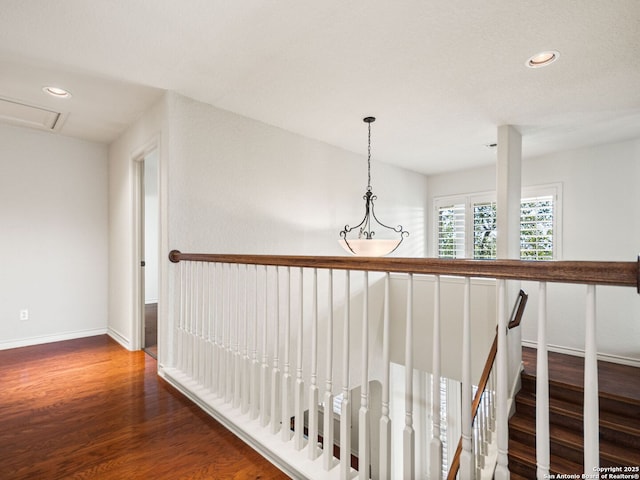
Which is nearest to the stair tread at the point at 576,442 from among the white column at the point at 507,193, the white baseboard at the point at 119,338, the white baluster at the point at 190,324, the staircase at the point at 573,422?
the staircase at the point at 573,422

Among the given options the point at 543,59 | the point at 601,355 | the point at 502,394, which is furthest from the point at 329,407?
the point at 601,355

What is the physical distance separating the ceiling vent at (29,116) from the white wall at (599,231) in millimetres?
5686

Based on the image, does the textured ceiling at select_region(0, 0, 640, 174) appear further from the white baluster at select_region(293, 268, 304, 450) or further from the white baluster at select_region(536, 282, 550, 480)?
the white baluster at select_region(536, 282, 550, 480)

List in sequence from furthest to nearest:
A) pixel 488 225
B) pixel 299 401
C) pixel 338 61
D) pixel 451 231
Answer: pixel 451 231 < pixel 488 225 < pixel 338 61 < pixel 299 401

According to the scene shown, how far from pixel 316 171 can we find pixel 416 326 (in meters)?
2.36

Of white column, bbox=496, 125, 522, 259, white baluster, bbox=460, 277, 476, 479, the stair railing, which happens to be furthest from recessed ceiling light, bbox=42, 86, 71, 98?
white column, bbox=496, 125, 522, 259

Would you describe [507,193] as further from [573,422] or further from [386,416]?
[386,416]

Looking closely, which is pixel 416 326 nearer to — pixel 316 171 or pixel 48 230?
pixel 316 171

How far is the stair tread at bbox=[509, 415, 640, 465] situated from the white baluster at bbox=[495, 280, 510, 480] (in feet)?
8.23

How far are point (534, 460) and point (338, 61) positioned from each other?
3.40 m

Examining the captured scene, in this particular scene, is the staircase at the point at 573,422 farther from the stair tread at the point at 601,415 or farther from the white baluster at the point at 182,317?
the white baluster at the point at 182,317

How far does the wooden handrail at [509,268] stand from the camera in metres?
0.71

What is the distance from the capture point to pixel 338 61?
2.29m

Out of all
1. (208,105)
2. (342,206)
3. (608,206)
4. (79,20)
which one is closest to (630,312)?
(608,206)
